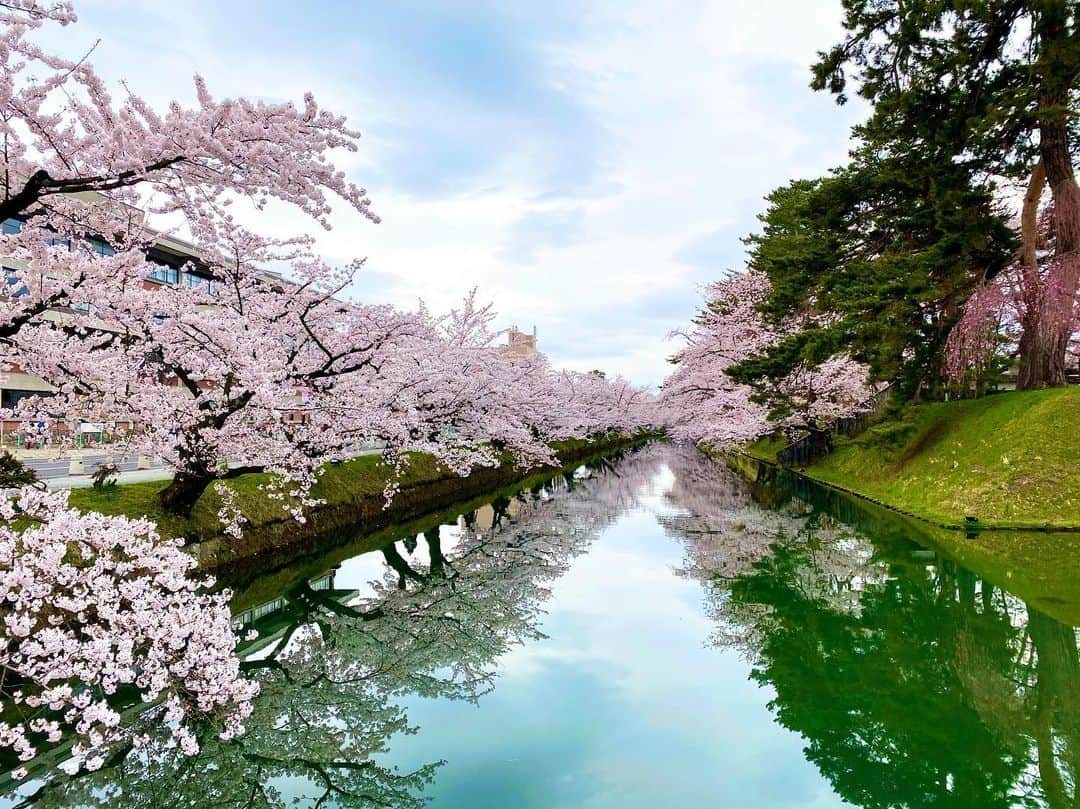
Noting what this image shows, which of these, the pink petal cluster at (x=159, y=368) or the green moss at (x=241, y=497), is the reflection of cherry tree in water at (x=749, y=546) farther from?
the green moss at (x=241, y=497)

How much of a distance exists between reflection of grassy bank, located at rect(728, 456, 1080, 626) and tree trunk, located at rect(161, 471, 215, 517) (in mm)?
14320

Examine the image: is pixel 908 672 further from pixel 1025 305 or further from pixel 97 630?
pixel 1025 305

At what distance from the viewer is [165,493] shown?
1269cm

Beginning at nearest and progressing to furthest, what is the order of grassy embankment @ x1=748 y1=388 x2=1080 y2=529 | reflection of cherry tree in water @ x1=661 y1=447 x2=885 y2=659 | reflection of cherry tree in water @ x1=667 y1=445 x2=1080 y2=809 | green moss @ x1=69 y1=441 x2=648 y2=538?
reflection of cherry tree in water @ x1=667 y1=445 x2=1080 y2=809, reflection of cherry tree in water @ x1=661 y1=447 x2=885 y2=659, green moss @ x1=69 y1=441 x2=648 y2=538, grassy embankment @ x1=748 y1=388 x2=1080 y2=529

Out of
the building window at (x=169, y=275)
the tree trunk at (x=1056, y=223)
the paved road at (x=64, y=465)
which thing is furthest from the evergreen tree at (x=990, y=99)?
the building window at (x=169, y=275)

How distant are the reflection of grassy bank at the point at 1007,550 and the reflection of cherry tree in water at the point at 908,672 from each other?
356 millimetres

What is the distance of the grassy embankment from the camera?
14789 millimetres

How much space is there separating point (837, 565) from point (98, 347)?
14321 millimetres

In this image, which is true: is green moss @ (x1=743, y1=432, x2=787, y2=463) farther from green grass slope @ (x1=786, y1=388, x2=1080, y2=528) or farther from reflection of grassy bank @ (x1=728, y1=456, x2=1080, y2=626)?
reflection of grassy bank @ (x1=728, y1=456, x2=1080, y2=626)

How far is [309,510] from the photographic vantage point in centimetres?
1661

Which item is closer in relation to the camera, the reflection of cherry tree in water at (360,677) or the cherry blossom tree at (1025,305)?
the reflection of cherry tree in water at (360,677)

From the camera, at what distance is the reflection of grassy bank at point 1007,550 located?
9922 mm

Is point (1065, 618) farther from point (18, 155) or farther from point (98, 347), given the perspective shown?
point (98, 347)

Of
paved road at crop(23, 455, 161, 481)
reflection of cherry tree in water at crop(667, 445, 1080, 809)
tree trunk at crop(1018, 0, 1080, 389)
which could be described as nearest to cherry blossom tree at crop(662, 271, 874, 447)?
tree trunk at crop(1018, 0, 1080, 389)
